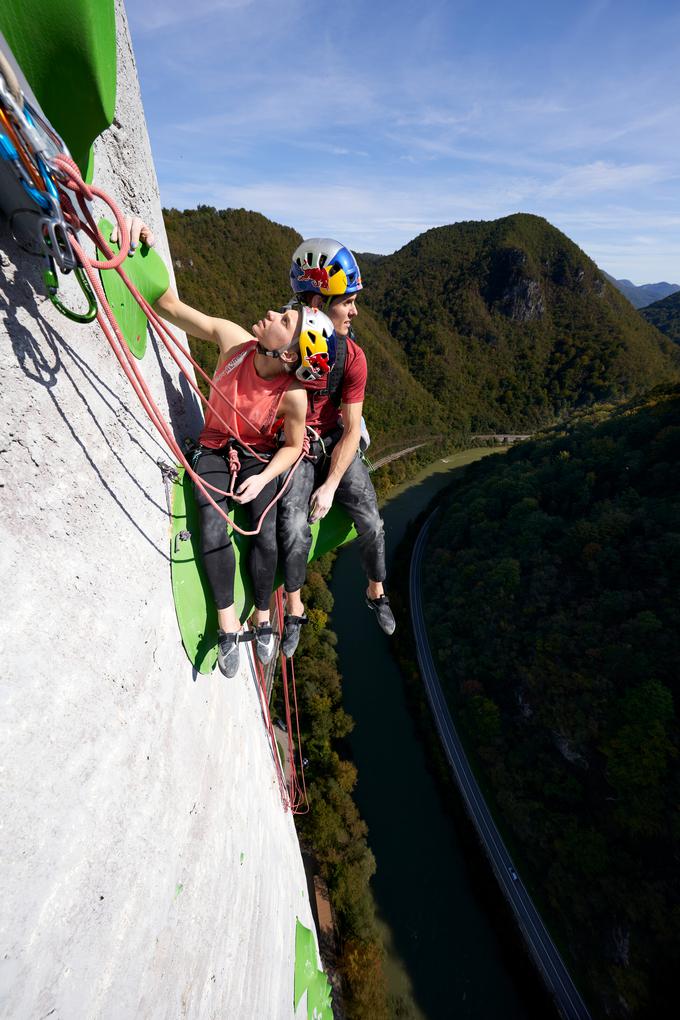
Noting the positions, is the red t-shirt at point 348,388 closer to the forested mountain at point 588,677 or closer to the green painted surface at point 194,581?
the green painted surface at point 194,581

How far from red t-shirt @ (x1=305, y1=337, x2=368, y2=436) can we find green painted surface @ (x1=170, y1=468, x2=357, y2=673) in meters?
0.89

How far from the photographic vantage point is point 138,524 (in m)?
2.03

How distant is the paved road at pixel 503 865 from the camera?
13539 millimetres

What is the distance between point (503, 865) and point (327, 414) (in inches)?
744

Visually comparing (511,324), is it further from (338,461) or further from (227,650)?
(227,650)

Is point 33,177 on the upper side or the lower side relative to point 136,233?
lower

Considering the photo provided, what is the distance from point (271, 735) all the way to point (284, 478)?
2.92m

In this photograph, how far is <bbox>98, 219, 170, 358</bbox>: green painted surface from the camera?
2080 millimetres

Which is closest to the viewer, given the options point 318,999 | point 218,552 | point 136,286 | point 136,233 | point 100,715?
point 100,715

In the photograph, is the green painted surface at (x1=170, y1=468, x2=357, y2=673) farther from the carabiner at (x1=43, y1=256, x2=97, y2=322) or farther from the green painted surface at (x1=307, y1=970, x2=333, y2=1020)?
the green painted surface at (x1=307, y1=970, x2=333, y2=1020)

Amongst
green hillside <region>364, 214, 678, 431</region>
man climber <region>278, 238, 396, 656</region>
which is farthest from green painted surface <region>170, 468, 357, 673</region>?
green hillside <region>364, 214, 678, 431</region>

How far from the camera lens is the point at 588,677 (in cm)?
1911

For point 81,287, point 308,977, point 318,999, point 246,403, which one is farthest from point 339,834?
point 81,287

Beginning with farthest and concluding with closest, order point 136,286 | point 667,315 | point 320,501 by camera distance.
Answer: point 667,315 < point 320,501 < point 136,286
